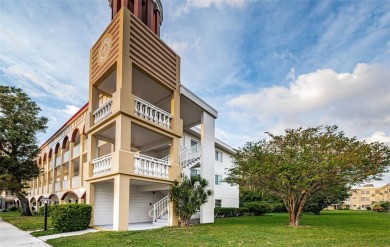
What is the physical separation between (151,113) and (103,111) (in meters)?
2.62

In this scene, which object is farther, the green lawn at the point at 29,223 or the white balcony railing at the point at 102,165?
the green lawn at the point at 29,223

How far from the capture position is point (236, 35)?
1623 centimetres

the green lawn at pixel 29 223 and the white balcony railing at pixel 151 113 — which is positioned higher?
the white balcony railing at pixel 151 113

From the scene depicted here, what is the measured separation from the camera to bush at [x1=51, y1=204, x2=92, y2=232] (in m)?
13.6

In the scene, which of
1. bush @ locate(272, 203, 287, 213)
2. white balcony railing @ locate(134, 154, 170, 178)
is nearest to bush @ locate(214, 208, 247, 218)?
white balcony railing @ locate(134, 154, 170, 178)

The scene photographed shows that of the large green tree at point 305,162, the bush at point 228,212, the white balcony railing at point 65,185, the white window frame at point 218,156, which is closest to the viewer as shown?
the large green tree at point 305,162

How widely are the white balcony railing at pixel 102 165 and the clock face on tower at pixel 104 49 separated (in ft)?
18.3

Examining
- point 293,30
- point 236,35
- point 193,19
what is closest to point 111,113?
point 193,19

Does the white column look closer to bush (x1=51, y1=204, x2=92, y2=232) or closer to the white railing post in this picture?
the white railing post

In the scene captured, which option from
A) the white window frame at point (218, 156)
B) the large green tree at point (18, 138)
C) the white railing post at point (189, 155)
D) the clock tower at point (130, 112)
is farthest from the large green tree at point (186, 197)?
the large green tree at point (18, 138)

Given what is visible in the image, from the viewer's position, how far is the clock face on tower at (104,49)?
51.9 ft

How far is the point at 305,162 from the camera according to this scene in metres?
15.5

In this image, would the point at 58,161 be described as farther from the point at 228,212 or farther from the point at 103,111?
the point at 103,111

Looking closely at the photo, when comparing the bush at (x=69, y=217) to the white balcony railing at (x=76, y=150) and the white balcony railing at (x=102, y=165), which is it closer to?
the white balcony railing at (x=102, y=165)
